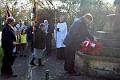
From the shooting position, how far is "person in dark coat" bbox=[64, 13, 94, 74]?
41.6 ft

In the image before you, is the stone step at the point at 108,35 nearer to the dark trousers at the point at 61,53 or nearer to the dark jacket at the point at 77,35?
the dark jacket at the point at 77,35

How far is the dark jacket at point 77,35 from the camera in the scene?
12.7m

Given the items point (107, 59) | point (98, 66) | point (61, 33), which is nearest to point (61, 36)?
point (61, 33)

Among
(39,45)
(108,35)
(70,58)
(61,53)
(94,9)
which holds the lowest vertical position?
(61,53)

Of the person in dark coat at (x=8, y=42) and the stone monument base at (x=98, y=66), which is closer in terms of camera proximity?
the stone monument base at (x=98, y=66)

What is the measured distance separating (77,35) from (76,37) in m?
0.08

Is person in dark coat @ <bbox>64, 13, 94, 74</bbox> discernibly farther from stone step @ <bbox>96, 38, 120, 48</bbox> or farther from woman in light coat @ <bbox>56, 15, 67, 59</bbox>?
woman in light coat @ <bbox>56, 15, 67, 59</bbox>

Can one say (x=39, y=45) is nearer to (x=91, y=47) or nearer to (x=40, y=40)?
(x=40, y=40)

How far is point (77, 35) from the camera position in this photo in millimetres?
12773

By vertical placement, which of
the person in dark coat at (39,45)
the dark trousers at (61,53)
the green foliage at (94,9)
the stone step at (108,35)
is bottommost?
the dark trousers at (61,53)

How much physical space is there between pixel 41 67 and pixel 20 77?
2.12 meters

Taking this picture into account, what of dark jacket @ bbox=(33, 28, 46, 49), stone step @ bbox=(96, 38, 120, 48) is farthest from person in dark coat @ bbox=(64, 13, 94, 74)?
dark jacket @ bbox=(33, 28, 46, 49)

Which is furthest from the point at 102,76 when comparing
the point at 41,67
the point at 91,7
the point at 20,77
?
the point at 91,7

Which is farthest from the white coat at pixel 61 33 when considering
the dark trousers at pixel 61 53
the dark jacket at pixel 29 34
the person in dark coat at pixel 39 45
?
the dark jacket at pixel 29 34
